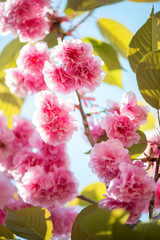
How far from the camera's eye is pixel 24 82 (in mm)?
1013

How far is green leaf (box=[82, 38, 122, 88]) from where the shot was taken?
1199 millimetres

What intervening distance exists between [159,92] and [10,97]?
726mm

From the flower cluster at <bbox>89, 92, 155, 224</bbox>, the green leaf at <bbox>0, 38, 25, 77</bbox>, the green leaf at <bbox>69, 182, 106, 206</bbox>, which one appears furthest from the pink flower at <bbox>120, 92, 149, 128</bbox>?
the green leaf at <bbox>0, 38, 25, 77</bbox>

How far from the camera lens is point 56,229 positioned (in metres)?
0.99

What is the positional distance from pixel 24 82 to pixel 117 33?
0.53m

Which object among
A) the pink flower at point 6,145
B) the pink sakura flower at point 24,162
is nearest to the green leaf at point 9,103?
the pink flower at point 6,145

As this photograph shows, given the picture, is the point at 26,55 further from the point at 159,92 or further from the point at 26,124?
the point at 159,92

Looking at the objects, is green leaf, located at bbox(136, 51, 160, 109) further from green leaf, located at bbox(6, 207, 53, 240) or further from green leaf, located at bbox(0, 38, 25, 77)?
green leaf, located at bbox(0, 38, 25, 77)

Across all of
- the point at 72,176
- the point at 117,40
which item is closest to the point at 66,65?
the point at 72,176

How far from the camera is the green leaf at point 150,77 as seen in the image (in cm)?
69

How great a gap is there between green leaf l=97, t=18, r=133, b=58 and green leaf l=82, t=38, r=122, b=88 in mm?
102

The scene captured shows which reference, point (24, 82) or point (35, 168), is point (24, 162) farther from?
point (24, 82)

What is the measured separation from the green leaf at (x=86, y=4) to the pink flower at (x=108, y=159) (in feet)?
1.93

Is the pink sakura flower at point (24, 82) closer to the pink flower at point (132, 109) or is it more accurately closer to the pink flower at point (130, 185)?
the pink flower at point (132, 109)
